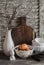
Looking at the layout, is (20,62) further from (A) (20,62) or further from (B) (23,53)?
(B) (23,53)

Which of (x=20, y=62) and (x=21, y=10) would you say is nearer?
(x=20, y=62)

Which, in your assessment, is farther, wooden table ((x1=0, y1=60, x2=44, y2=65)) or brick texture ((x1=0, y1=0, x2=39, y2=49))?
brick texture ((x1=0, y1=0, x2=39, y2=49))

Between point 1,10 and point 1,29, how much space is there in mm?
242

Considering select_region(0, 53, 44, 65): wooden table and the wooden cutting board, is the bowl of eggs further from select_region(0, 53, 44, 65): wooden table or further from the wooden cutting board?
the wooden cutting board

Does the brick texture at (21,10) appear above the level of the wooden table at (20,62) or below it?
above

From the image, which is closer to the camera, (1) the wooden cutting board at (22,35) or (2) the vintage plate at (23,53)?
(2) the vintage plate at (23,53)

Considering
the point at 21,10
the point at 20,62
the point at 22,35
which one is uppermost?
the point at 21,10

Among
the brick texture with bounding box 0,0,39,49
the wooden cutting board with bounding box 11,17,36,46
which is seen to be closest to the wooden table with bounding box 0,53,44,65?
the wooden cutting board with bounding box 11,17,36,46

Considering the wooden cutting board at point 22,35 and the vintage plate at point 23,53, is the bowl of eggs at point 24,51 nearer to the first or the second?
the vintage plate at point 23,53

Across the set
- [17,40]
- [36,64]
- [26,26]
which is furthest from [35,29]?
[36,64]

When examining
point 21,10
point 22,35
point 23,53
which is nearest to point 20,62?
point 23,53

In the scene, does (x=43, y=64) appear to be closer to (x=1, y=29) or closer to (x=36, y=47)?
(x=36, y=47)

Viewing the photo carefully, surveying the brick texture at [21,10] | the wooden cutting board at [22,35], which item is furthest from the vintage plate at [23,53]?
the brick texture at [21,10]

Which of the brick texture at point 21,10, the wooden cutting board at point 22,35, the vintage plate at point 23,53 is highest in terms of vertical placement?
the brick texture at point 21,10
